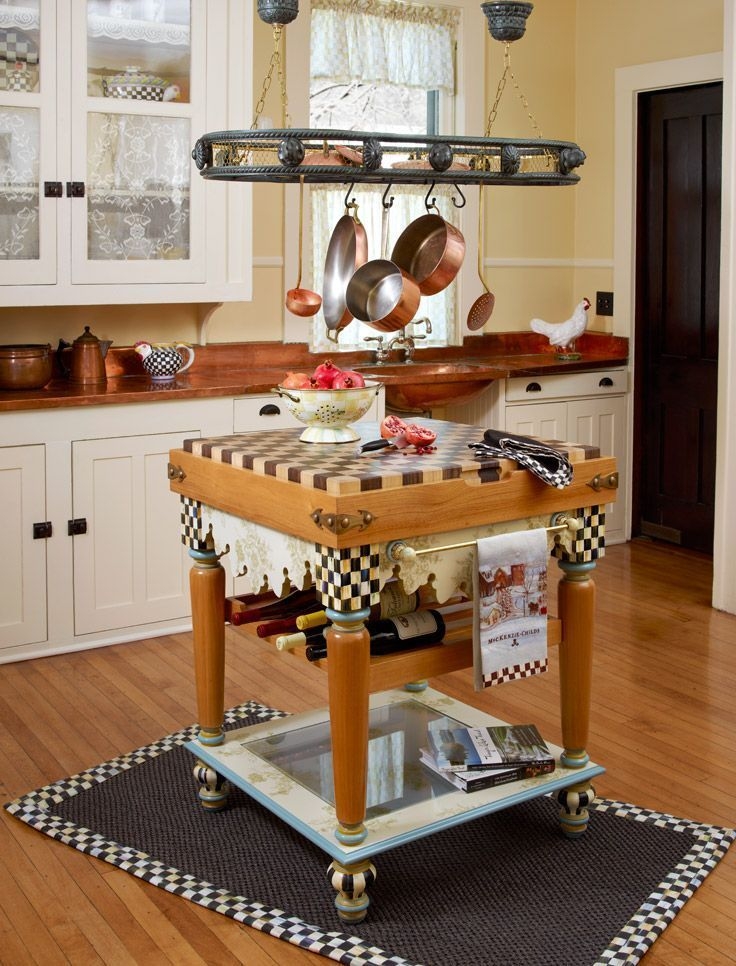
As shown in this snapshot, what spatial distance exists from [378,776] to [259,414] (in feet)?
6.41

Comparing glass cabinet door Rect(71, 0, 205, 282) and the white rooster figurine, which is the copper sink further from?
glass cabinet door Rect(71, 0, 205, 282)

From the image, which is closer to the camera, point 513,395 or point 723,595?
point 723,595

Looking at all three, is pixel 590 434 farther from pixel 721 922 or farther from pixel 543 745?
pixel 721 922

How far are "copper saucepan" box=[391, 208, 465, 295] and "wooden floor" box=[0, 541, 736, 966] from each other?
137 centimetres

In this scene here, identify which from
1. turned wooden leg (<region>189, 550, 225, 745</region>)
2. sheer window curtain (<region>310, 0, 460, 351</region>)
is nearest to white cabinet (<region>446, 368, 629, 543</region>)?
sheer window curtain (<region>310, 0, 460, 351</region>)

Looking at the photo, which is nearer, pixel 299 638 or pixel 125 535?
pixel 299 638

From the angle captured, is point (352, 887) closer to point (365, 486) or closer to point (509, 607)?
point (509, 607)

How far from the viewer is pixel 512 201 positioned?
19.3 ft

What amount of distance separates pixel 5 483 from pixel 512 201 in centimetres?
298

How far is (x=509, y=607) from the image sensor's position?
2725 mm

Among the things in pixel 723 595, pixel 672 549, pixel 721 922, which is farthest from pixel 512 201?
pixel 721 922

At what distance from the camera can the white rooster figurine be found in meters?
5.64

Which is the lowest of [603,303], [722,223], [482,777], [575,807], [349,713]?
[575,807]

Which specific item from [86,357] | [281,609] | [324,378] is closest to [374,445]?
[324,378]
